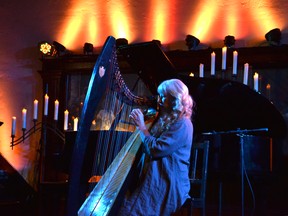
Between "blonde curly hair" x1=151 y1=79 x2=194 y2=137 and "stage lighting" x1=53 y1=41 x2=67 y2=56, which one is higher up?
"stage lighting" x1=53 y1=41 x2=67 y2=56

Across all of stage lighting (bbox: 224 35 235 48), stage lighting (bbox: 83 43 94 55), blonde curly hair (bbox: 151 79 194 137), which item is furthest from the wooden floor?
blonde curly hair (bbox: 151 79 194 137)

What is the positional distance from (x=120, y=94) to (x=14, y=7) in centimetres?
435

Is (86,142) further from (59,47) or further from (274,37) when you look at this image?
(59,47)

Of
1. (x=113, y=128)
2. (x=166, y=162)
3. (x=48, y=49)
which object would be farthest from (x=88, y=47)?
(x=166, y=162)

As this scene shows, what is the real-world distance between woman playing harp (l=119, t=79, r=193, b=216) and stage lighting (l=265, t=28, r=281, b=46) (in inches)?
113

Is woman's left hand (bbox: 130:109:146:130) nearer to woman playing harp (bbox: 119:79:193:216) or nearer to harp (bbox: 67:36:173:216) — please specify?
woman playing harp (bbox: 119:79:193:216)

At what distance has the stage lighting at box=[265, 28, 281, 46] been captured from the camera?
5371 mm

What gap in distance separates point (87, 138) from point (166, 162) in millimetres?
832

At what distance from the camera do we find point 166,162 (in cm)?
274

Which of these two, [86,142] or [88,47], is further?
[88,47]

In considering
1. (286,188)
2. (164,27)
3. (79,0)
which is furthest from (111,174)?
(79,0)

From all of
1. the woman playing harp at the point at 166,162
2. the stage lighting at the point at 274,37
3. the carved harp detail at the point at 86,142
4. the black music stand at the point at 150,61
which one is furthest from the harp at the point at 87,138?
the stage lighting at the point at 274,37

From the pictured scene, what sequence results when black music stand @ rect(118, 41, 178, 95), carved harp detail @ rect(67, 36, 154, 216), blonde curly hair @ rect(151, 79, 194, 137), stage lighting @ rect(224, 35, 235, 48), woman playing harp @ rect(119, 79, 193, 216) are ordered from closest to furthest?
carved harp detail @ rect(67, 36, 154, 216)
woman playing harp @ rect(119, 79, 193, 216)
blonde curly hair @ rect(151, 79, 194, 137)
black music stand @ rect(118, 41, 178, 95)
stage lighting @ rect(224, 35, 235, 48)

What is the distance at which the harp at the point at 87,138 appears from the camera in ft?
6.46
